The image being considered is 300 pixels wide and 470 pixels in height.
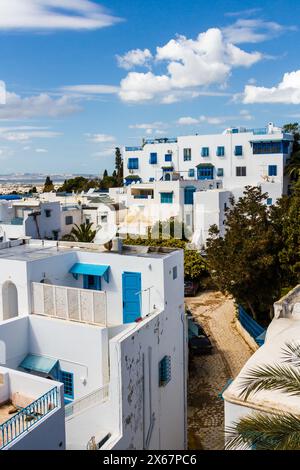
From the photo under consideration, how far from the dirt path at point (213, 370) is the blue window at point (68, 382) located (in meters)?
5.14

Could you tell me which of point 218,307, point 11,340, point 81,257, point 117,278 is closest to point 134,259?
point 117,278

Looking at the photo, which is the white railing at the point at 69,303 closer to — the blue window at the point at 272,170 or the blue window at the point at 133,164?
the blue window at the point at 272,170

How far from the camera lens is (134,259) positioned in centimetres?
1346

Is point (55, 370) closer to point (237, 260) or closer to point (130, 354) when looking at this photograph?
point (130, 354)

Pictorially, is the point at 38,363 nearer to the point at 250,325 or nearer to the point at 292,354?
the point at 292,354

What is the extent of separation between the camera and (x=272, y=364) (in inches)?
407

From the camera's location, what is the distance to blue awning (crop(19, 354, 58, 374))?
12.2 metres

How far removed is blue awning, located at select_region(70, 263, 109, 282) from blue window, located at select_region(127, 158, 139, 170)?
1671 inches

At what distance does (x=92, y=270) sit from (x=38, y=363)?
3263 millimetres

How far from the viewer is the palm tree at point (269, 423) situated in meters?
7.69

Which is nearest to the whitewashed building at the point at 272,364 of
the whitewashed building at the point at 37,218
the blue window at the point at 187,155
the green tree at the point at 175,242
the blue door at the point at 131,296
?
the blue door at the point at 131,296

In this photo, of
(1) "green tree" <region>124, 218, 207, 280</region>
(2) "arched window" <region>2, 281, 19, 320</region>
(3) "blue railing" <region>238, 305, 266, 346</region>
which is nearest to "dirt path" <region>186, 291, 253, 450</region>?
(3) "blue railing" <region>238, 305, 266, 346</region>

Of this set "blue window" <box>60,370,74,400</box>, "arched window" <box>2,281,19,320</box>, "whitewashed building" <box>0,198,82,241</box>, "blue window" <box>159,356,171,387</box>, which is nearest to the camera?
"blue window" <box>60,370,74,400</box>

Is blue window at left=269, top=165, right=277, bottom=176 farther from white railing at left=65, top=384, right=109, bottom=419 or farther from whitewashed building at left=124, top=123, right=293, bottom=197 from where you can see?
white railing at left=65, top=384, right=109, bottom=419
